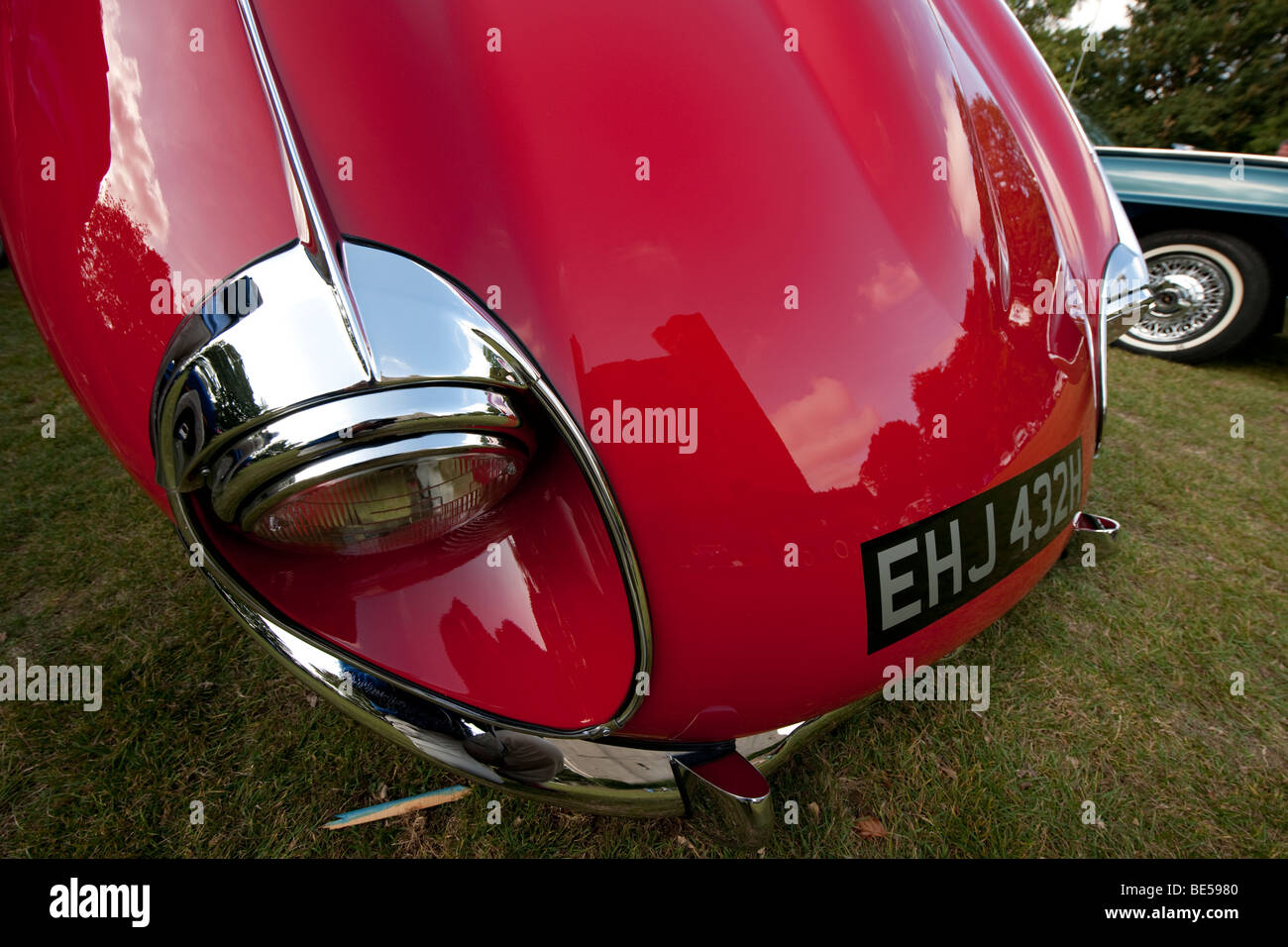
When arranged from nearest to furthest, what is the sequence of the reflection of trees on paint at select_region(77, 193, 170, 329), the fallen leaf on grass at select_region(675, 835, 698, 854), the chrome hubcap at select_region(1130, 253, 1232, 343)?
the reflection of trees on paint at select_region(77, 193, 170, 329) < the fallen leaf on grass at select_region(675, 835, 698, 854) < the chrome hubcap at select_region(1130, 253, 1232, 343)

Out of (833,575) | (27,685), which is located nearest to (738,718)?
(833,575)

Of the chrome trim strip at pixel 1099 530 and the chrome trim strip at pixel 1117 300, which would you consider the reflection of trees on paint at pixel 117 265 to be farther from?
the chrome trim strip at pixel 1099 530

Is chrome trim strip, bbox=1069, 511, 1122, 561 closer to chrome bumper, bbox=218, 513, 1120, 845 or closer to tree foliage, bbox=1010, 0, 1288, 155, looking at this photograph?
chrome bumper, bbox=218, 513, 1120, 845

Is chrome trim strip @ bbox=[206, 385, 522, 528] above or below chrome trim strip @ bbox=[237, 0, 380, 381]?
below

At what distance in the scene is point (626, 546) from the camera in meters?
0.78

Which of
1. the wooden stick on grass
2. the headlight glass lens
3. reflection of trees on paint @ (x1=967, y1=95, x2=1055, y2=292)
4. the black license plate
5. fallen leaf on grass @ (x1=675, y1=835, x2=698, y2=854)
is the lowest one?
fallen leaf on grass @ (x1=675, y1=835, x2=698, y2=854)

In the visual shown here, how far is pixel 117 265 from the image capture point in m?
0.77

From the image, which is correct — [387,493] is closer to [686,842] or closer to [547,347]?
[547,347]

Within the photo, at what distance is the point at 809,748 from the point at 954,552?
2.55ft

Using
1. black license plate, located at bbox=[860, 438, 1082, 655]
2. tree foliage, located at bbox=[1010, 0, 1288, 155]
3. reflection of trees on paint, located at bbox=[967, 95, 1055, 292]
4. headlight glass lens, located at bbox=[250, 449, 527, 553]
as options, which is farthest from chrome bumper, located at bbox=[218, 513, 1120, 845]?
tree foliage, located at bbox=[1010, 0, 1288, 155]

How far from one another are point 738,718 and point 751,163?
28.8 inches

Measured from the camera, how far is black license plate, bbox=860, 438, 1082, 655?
86 cm

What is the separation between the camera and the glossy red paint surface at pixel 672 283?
0.76 m
